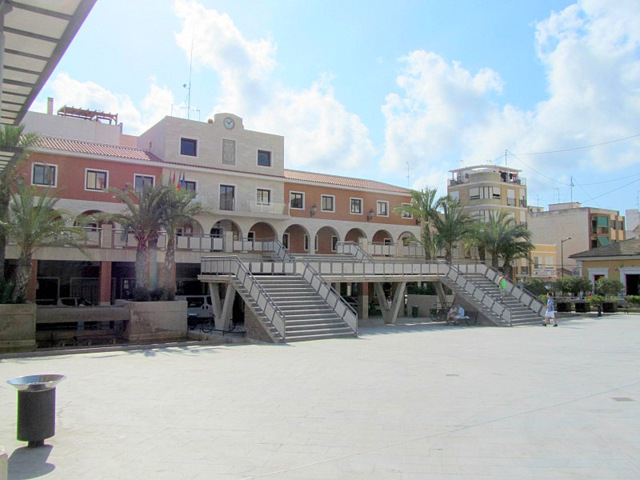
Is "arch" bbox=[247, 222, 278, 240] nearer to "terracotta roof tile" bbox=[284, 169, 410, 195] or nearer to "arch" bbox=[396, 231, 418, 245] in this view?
"terracotta roof tile" bbox=[284, 169, 410, 195]

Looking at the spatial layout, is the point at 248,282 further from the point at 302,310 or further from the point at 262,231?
the point at 262,231

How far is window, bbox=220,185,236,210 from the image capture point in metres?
34.7

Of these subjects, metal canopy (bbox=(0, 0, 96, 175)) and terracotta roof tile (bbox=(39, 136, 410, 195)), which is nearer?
metal canopy (bbox=(0, 0, 96, 175))

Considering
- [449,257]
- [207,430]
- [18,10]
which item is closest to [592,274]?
[449,257]

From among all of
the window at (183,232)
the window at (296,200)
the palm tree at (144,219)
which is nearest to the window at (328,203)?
the window at (296,200)

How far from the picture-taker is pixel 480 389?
36.6 ft

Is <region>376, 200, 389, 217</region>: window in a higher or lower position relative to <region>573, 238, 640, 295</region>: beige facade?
higher

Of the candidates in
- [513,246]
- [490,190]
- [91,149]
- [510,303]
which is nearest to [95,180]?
[91,149]

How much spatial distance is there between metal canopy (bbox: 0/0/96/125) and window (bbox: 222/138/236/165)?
30350mm

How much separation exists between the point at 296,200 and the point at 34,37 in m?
33.9

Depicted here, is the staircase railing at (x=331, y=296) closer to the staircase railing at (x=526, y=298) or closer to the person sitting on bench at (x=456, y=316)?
the person sitting on bench at (x=456, y=316)

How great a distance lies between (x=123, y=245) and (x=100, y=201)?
4.03m

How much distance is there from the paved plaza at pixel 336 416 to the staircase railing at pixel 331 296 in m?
5.59

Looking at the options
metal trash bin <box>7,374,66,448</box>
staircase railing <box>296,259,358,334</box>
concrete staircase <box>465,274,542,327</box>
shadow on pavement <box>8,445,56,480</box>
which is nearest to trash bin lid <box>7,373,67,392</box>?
metal trash bin <box>7,374,66,448</box>
